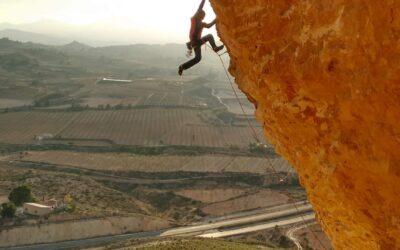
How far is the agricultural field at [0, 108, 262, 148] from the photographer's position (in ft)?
289

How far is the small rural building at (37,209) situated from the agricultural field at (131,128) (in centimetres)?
3501

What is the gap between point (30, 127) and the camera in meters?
97.1

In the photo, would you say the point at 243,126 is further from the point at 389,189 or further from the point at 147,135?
the point at 389,189

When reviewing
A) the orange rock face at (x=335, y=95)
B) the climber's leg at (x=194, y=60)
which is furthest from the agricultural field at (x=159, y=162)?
the orange rock face at (x=335, y=95)

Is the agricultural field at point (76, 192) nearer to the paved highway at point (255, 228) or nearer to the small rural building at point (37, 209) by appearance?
the small rural building at point (37, 209)

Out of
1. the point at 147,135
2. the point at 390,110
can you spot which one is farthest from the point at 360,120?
the point at 147,135

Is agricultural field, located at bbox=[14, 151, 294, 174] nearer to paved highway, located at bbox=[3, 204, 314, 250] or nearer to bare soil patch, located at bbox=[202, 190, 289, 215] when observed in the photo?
bare soil patch, located at bbox=[202, 190, 289, 215]

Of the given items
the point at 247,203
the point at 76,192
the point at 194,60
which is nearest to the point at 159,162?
the point at 76,192

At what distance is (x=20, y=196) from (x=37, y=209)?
13.6 ft

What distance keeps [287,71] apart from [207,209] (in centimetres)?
5098

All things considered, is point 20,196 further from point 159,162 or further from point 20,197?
point 159,162

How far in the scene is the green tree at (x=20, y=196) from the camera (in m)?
52.0

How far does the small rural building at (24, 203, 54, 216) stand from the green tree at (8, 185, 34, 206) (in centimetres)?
253

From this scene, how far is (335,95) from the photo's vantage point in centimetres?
648
